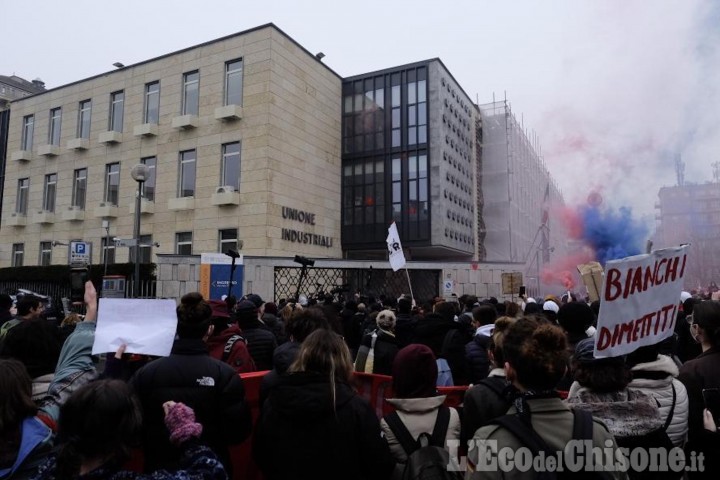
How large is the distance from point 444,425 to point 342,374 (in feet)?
2.12

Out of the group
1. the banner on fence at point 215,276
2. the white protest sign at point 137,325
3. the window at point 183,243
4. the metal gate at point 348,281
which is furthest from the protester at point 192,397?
the window at point 183,243

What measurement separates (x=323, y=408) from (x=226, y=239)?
2333 centimetres

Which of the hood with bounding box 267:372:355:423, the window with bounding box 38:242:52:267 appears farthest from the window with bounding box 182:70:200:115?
the hood with bounding box 267:372:355:423

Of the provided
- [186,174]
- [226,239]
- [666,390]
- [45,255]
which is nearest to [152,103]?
[186,174]

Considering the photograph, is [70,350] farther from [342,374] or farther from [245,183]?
[245,183]

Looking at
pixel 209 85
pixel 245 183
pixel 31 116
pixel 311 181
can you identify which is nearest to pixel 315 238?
pixel 311 181

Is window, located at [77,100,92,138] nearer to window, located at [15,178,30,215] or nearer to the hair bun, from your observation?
window, located at [15,178,30,215]

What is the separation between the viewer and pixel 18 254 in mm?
32000

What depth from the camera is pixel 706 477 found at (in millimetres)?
2994

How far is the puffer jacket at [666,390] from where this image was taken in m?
2.85

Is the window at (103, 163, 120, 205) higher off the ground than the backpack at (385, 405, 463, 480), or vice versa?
the window at (103, 163, 120, 205)

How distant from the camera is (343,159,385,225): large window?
1156 inches

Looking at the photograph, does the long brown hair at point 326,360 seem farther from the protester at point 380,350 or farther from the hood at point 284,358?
the protester at point 380,350

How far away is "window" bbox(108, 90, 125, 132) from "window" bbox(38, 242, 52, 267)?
8235 millimetres
